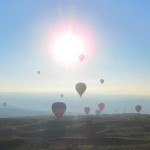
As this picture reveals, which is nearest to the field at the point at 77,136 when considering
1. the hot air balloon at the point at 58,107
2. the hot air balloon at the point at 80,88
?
the hot air balloon at the point at 58,107

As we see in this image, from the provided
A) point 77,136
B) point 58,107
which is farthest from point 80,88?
point 77,136

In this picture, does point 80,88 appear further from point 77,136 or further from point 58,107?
point 77,136

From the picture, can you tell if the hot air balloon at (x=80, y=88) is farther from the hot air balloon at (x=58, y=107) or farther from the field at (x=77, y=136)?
the field at (x=77, y=136)

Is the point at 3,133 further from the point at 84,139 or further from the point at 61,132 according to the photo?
the point at 84,139

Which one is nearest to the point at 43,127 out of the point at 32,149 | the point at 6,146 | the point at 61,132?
the point at 61,132

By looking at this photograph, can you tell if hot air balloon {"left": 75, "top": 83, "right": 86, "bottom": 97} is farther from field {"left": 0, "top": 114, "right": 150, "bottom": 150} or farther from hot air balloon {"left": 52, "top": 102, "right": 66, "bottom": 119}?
field {"left": 0, "top": 114, "right": 150, "bottom": 150}

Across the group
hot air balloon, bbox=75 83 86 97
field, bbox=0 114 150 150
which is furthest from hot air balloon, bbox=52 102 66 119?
hot air balloon, bbox=75 83 86 97

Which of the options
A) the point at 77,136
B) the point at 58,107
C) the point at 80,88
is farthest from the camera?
the point at 80,88

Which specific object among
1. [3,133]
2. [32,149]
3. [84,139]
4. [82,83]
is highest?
[82,83]

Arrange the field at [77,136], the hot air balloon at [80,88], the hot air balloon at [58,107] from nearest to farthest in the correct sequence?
the field at [77,136] → the hot air balloon at [58,107] → the hot air balloon at [80,88]
